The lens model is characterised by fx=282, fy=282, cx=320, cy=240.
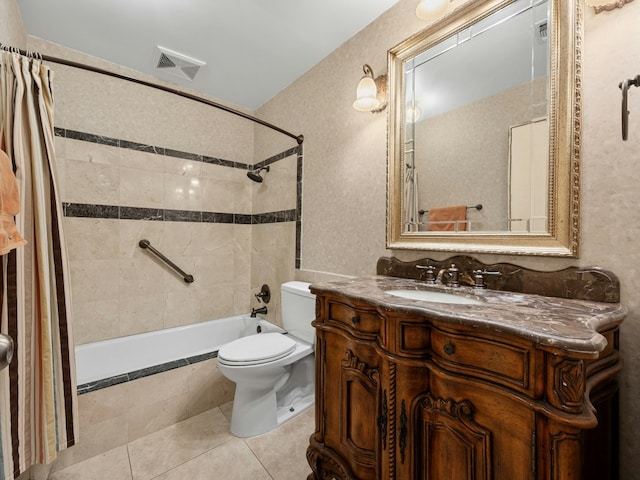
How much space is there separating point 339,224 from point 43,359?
1.56 metres

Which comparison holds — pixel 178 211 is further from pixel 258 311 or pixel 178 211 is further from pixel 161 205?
pixel 258 311

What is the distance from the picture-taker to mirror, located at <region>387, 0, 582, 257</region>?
990 mm

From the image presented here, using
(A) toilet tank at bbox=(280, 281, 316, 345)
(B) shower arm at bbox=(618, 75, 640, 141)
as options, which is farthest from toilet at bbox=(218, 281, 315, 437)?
(B) shower arm at bbox=(618, 75, 640, 141)

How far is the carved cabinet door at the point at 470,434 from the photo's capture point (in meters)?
0.66

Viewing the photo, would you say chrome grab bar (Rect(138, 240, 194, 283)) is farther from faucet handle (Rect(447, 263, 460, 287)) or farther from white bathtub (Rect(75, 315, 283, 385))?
faucet handle (Rect(447, 263, 460, 287))

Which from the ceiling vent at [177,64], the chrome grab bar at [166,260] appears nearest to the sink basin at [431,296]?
the chrome grab bar at [166,260]

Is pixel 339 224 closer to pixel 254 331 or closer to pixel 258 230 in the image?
pixel 258 230

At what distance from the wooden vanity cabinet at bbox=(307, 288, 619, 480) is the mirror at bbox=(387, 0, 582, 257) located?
47cm

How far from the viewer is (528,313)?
0.76 meters

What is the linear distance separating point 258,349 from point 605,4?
2.07m

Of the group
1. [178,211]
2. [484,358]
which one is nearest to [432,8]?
[484,358]

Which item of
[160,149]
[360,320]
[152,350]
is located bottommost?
[152,350]

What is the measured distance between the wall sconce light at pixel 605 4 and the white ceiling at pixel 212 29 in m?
0.90

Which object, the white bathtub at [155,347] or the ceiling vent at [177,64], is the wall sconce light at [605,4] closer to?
the ceiling vent at [177,64]
